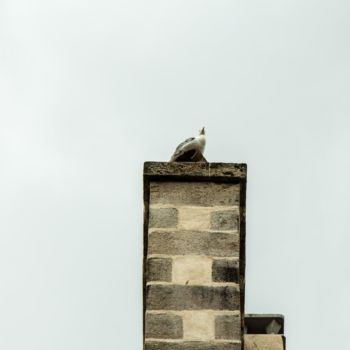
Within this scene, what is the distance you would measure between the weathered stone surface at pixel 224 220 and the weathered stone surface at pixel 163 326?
0.69 metres

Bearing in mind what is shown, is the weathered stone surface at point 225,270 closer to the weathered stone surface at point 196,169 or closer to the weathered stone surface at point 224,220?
the weathered stone surface at point 224,220

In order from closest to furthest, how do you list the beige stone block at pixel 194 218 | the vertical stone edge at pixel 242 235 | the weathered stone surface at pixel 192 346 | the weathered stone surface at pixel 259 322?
the weathered stone surface at pixel 192 346 → the vertical stone edge at pixel 242 235 → the beige stone block at pixel 194 218 → the weathered stone surface at pixel 259 322

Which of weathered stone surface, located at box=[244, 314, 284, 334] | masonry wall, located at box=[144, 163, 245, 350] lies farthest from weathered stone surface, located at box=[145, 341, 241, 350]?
weathered stone surface, located at box=[244, 314, 284, 334]

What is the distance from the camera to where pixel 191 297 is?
25.7 feet

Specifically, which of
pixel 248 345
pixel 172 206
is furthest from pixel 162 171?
pixel 248 345

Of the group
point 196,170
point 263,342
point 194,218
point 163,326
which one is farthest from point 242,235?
point 263,342

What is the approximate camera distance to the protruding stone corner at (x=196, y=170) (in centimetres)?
841

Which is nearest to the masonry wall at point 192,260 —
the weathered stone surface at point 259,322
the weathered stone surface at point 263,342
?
the weathered stone surface at point 263,342

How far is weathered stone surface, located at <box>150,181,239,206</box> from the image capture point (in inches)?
327

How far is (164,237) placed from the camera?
810 centimetres

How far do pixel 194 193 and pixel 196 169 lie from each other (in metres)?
0.18

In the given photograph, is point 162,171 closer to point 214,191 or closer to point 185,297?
point 214,191

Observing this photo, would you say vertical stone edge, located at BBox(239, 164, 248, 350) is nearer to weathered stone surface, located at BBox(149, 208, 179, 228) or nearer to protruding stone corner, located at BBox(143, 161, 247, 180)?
protruding stone corner, located at BBox(143, 161, 247, 180)

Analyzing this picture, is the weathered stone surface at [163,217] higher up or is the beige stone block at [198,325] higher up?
the weathered stone surface at [163,217]
